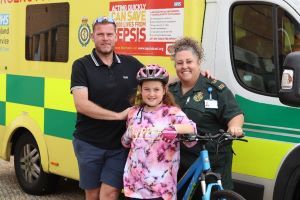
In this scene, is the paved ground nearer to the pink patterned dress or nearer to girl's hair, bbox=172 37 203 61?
the pink patterned dress

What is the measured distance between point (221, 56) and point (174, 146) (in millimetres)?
1032

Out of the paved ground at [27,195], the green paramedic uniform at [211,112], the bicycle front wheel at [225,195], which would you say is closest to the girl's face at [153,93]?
the green paramedic uniform at [211,112]

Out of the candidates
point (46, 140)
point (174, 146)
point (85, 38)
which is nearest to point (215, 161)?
point (174, 146)

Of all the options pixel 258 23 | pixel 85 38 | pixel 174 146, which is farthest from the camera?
pixel 85 38

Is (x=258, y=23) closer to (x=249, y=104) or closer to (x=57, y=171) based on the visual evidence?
(x=249, y=104)

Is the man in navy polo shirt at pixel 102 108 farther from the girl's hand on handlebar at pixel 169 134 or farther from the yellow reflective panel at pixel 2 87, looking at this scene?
the yellow reflective panel at pixel 2 87

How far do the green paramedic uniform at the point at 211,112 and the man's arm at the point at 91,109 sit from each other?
1.39 feet

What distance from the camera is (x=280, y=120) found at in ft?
13.0

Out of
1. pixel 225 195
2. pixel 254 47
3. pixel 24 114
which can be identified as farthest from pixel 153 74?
pixel 24 114

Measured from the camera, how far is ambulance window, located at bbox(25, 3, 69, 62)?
5.66 m

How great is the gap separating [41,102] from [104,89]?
2.24 meters

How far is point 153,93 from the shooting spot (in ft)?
11.5

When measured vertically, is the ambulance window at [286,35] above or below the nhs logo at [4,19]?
below

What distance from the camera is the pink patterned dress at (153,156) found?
3475 mm
